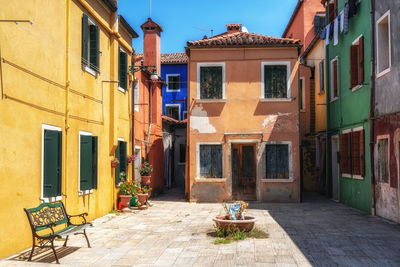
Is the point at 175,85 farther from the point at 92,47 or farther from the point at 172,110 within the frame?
the point at 92,47

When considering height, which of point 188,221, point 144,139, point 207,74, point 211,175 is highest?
point 207,74

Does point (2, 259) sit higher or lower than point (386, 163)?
lower

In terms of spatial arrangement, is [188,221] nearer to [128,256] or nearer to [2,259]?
[128,256]

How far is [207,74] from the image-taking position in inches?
679

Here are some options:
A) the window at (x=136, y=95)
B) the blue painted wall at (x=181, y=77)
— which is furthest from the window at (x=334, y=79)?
the blue painted wall at (x=181, y=77)

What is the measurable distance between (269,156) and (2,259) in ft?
37.2

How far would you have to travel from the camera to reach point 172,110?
3366 cm

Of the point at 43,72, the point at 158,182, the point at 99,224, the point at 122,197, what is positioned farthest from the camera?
the point at 158,182

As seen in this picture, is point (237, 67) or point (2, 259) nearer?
point (2, 259)

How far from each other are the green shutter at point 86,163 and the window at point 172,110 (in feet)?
72.2

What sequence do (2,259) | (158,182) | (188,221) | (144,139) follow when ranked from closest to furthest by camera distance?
(2,259) < (188,221) < (144,139) < (158,182)

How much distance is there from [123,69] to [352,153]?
26.4ft

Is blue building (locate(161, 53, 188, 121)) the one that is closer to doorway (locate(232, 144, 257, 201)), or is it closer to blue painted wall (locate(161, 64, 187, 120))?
blue painted wall (locate(161, 64, 187, 120))

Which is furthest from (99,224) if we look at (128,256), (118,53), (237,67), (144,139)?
(237,67)
